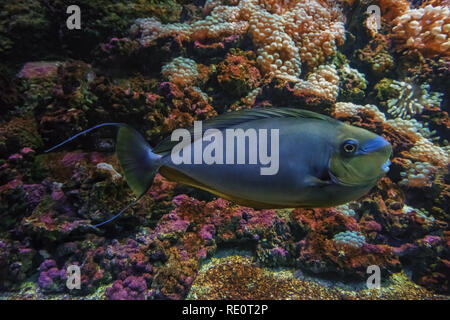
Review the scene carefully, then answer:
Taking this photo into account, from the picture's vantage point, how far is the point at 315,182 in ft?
3.32

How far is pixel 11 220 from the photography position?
2637 millimetres

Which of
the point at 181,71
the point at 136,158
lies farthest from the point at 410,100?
the point at 136,158

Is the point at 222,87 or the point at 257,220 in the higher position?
the point at 222,87

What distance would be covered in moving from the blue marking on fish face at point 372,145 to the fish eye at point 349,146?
0.03 m

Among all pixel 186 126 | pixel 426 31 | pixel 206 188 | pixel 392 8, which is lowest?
pixel 206 188

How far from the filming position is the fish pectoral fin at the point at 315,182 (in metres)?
1.01

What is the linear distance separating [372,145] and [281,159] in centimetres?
40

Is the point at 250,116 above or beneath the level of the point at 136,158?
above

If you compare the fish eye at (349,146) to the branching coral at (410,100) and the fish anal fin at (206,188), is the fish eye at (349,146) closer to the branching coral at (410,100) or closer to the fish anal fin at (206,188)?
the fish anal fin at (206,188)

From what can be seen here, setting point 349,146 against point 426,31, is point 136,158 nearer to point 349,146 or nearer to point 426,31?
point 349,146

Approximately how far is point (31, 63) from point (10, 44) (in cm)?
52

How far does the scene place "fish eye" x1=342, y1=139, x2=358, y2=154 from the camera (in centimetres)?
103

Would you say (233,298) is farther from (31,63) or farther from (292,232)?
(31,63)

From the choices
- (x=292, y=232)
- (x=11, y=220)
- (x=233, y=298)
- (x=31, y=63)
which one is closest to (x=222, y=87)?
(x=292, y=232)
